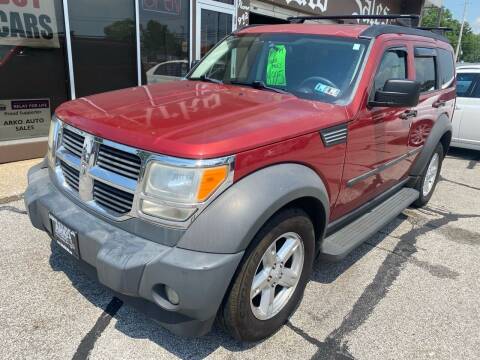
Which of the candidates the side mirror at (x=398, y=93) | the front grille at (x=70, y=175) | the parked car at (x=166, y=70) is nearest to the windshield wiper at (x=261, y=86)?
the side mirror at (x=398, y=93)

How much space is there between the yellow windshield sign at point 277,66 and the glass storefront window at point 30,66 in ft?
12.5

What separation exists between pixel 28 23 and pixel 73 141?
A: 3914 millimetres

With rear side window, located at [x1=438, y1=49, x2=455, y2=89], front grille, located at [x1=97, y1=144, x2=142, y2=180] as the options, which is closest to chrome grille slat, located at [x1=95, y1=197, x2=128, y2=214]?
front grille, located at [x1=97, y1=144, x2=142, y2=180]

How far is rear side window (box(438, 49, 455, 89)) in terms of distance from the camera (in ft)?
15.0

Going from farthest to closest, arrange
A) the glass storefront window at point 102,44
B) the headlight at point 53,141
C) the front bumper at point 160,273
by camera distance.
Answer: the glass storefront window at point 102,44, the headlight at point 53,141, the front bumper at point 160,273

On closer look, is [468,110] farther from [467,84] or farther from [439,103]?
[439,103]

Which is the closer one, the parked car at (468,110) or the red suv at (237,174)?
the red suv at (237,174)

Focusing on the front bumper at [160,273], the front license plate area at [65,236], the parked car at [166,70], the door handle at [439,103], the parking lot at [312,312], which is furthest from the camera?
the parked car at [166,70]

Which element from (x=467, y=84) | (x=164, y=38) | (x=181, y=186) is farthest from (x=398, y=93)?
(x=467, y=84)

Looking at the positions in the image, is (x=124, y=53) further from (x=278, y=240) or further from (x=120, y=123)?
(x=278, y=240)

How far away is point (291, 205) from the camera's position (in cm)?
243

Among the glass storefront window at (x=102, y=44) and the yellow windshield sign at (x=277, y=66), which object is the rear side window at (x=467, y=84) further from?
the glass storefront window at (x=102, y=44)

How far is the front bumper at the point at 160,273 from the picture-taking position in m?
1.95

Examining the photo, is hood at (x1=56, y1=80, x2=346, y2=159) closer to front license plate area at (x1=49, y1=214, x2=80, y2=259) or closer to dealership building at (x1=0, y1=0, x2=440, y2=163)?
front license plate area at (x1=49, y1=214, x2=80, y2=259)
